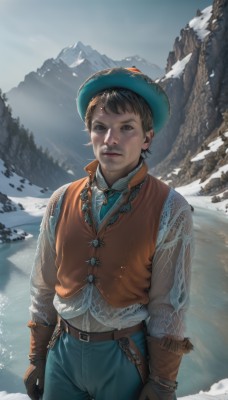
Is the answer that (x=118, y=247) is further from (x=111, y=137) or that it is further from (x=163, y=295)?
(x=111, y=137)

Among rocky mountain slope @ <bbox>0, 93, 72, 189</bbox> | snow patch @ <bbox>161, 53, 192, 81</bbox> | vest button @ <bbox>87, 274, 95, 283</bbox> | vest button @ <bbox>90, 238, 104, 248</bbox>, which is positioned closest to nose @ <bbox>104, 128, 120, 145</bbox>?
vest button @ <bbox>90, 238, 104, 248</bbox>

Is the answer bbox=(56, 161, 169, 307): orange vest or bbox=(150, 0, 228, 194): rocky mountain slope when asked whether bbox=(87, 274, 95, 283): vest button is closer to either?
bbox=(56, 161, 169, 307): orange vest

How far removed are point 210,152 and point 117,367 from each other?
176 ft

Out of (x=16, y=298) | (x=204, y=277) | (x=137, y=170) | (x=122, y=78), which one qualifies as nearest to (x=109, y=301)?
(x=137, y=170)

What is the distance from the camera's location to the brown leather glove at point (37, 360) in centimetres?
279

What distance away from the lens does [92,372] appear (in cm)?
241

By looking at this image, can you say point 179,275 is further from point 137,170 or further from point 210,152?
point 210,152

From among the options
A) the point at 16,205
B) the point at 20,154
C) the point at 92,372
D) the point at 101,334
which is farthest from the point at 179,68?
the point at 92,372

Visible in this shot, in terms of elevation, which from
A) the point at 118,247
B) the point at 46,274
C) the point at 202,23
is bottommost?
the point at 46,274

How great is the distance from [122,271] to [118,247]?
159 mm

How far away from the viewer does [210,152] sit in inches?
2103

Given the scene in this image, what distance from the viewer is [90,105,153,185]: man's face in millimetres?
2459

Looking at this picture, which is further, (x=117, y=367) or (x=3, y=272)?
(x=3, y=272)

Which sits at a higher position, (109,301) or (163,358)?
(109,301)
